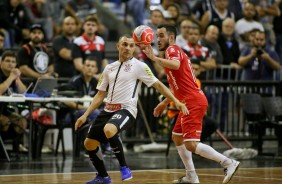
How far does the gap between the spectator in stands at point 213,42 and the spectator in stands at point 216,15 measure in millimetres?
1229

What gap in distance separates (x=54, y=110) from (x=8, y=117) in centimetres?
113

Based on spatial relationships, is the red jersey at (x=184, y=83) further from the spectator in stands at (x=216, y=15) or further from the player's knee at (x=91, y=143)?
the spectator in stands at (x=216, y=15)

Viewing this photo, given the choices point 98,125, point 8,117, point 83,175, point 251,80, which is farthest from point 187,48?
point 98,125

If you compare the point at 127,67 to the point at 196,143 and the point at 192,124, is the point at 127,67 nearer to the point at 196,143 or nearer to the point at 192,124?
the point at 192,124

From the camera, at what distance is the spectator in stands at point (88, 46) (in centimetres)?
1812

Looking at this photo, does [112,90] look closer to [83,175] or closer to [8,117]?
[83,175]

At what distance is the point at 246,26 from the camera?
70.7ft

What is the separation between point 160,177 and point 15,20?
25.7ft

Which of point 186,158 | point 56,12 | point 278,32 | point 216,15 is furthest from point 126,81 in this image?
point 278,32

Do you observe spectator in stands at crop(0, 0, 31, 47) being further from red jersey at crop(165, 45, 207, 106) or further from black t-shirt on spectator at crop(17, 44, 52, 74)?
red jersey at crop(165, 45, 207, 106)

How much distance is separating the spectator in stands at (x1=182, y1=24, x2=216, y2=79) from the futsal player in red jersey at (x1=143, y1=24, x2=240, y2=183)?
6.05 meters

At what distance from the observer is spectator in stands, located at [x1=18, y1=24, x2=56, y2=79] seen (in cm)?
1758

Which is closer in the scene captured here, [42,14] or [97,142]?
[97,142]

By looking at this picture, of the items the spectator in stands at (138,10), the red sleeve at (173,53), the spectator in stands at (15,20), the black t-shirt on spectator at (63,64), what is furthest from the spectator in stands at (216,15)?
the red sleeve at (173,53)
